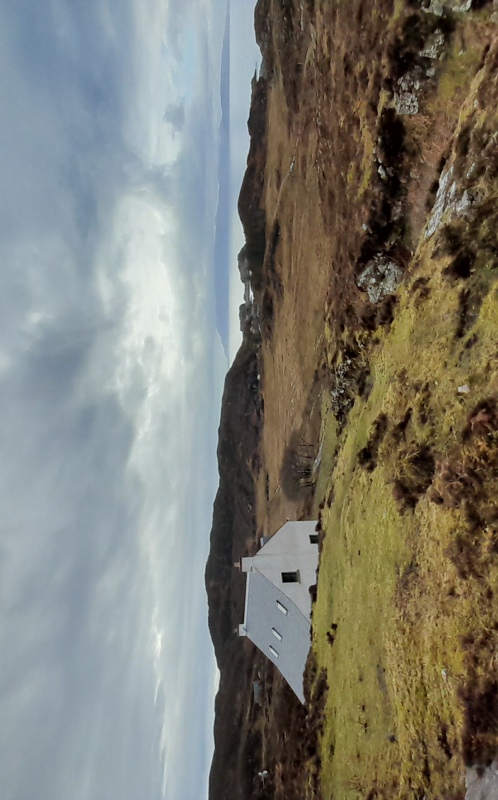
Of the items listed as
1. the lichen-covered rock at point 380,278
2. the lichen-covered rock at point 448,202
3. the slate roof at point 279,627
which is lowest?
the slate roof at point 279,627

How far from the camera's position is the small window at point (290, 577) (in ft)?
97.9

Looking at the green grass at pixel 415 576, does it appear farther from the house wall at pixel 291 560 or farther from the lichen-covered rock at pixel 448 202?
the house wall at pixel 291 560

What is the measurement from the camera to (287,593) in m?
29.4

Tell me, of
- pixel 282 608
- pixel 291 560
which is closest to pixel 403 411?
pixel 291 560

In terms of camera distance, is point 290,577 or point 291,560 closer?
point 290,577

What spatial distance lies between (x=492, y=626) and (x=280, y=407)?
51.8 m

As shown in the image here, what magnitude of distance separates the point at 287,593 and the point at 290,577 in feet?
3.16

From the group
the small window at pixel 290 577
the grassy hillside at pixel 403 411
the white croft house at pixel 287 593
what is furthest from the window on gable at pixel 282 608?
the grassy hillside at pixel 403 411

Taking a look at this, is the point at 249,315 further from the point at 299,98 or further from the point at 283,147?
the point at 299,98

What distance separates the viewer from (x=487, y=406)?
14523mm

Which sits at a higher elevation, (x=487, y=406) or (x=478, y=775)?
(x=487, y=406)

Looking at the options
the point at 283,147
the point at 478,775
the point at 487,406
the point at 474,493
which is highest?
the point at 283,147

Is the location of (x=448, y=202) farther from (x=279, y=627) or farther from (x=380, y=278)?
(x=279, y=627)

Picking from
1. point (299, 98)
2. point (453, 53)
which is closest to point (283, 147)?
point (299, 98)
